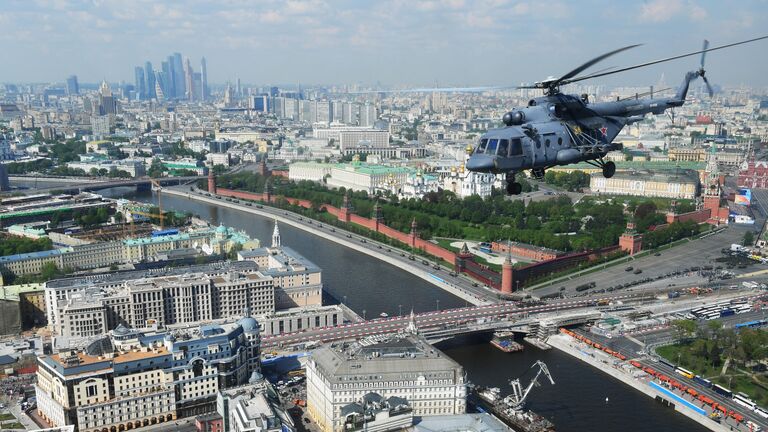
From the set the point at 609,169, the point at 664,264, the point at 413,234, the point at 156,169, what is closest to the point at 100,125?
the point at 156,169

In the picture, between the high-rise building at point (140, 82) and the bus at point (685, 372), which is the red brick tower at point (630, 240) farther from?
the high-rise building at point (140, 82)

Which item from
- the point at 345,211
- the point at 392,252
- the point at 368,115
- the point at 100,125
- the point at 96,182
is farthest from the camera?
the point at 368,115

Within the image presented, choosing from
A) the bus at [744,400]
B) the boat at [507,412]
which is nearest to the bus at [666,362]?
the bus at [744,400]

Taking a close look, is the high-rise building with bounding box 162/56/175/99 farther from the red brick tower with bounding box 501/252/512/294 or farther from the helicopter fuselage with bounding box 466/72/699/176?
the helicopter fuselage with bounding box 466/72/699/176

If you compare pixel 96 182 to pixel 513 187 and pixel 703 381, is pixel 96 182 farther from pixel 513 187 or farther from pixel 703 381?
pixel 513 187

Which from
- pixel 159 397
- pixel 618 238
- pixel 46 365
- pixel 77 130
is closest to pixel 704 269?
pixel 618 238

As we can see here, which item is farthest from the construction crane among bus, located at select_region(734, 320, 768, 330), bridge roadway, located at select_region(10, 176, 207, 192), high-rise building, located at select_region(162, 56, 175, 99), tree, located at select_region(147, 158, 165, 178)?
high-rise building, located at select_region(162, 56, 175, 99)
